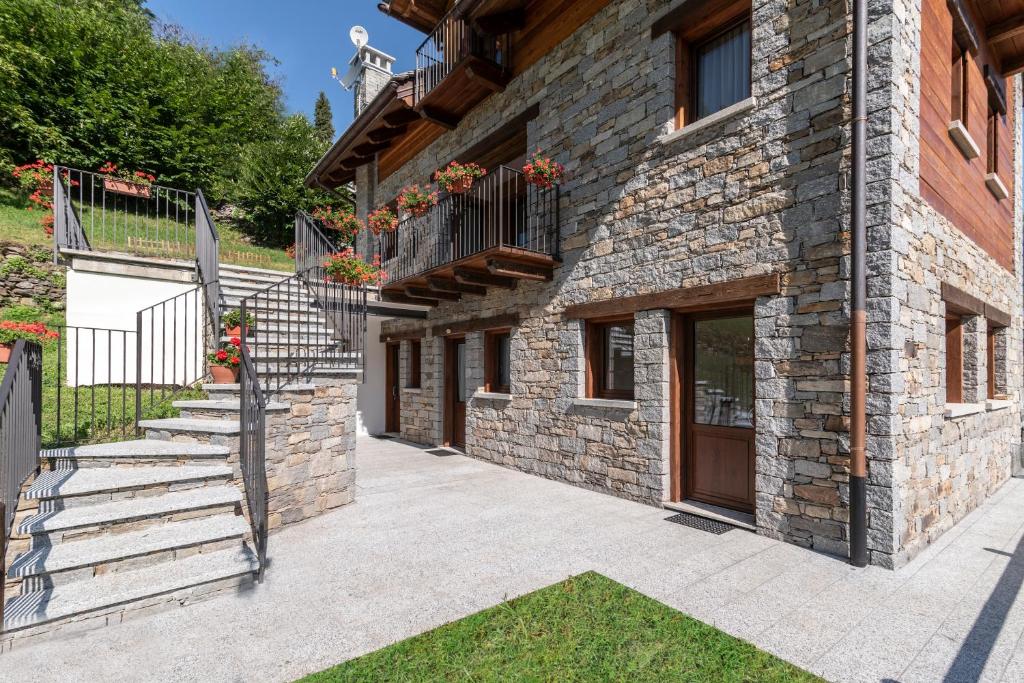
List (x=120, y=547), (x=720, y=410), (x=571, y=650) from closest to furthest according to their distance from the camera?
(x=571, y=650), (x=120, y=547), (x=720, y=410)

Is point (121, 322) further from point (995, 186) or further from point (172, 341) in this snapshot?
point (995, 186)

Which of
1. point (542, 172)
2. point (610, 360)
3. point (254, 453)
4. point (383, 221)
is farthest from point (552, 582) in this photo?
point (383, 221)

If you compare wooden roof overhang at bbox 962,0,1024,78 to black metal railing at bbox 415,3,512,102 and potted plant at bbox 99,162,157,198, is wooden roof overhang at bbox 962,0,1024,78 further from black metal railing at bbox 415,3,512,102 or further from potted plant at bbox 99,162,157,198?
potted plant at bbox 99,162,157,198

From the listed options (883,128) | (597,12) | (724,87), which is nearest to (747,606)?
(883,128)

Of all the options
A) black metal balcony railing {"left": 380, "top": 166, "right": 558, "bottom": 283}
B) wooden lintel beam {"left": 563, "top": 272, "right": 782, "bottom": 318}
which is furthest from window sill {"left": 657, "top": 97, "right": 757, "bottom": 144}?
black metal balcony railing {"left": 380, "top": 166, "right": 558, "bottom": 283}

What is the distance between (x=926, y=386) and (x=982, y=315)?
8.48 ft

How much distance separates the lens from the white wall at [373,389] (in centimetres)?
1121

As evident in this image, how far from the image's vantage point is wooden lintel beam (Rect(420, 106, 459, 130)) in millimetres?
9297

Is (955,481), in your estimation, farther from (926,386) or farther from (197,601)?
(197,601)

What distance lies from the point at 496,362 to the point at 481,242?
6.97ft

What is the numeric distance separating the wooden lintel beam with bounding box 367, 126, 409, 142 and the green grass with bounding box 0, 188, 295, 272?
464 centimetres

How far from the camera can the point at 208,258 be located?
730cm

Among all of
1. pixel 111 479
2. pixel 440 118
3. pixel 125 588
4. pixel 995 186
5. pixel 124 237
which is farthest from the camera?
pixel 124 237

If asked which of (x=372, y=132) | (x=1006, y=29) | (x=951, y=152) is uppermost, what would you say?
(x=372, y=132)
